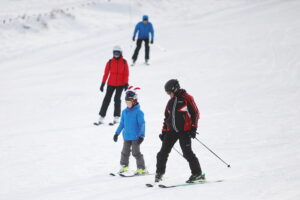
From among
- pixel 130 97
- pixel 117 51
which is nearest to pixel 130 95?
pixel 130 97

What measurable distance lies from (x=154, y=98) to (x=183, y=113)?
6836 mm

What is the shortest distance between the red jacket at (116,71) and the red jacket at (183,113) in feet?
15.0

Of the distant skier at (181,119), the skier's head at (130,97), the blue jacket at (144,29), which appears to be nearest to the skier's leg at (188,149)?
the distant skier at (181,119)

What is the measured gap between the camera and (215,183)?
6.72 meters

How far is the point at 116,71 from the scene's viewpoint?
10992 mm

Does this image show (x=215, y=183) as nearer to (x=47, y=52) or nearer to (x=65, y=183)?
(x=65, y=183)

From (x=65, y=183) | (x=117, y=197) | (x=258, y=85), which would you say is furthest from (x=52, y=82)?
(x=117, y=197)

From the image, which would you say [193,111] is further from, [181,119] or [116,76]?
[116,76]

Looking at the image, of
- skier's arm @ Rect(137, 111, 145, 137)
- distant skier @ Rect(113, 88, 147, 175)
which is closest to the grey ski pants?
distant skier @ Rect(113, 88, 147, 175)

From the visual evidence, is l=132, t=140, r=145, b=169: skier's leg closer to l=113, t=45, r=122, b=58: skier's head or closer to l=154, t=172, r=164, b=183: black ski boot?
l=154, t=172, r=164, b=183: black ski boot

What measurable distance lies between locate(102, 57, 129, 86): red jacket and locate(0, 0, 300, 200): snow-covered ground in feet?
3.76

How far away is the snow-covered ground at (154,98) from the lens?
23.6 ft

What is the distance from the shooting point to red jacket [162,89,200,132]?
654cm

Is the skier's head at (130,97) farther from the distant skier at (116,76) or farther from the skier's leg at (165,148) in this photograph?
the distant skier at (116,76)
